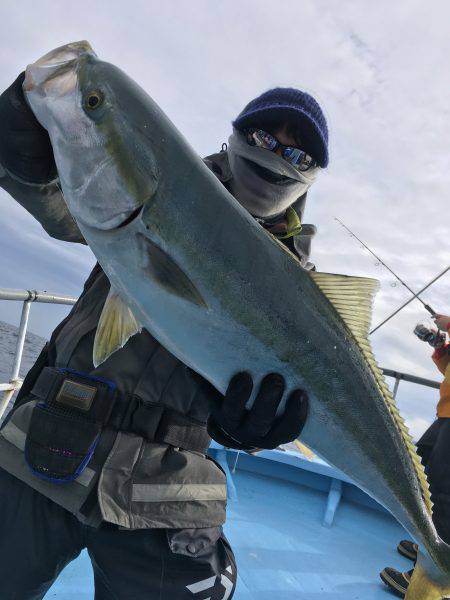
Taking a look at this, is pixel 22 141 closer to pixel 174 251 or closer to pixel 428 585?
pixel 174 251

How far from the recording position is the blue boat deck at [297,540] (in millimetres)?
3764

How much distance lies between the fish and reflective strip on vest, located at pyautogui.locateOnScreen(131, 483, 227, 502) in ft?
1.63

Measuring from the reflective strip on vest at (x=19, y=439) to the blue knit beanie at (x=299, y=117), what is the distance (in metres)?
2.01

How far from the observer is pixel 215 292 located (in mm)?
1818

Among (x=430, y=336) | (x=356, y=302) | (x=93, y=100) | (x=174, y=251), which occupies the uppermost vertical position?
(x=430, y=336)

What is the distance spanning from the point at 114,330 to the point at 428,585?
2111 mm

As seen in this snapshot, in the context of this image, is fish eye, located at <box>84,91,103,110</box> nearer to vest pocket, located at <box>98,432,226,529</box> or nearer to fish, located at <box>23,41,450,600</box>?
fish, located at <box>23,41,450,600</box>

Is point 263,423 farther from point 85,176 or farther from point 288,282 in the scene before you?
point 85,176

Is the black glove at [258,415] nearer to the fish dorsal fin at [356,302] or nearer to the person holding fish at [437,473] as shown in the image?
the fish dorsal fin at [356,302]

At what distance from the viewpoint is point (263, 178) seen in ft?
8.35

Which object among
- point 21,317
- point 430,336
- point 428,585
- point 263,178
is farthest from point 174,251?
point 430,336

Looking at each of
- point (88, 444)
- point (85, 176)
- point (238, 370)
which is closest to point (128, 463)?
point (88, 444)

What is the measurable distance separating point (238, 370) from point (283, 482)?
210 inches

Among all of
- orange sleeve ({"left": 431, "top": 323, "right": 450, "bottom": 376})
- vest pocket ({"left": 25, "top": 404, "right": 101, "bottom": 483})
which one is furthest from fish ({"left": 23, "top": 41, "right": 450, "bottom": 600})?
orange sleeve ({"left": 431, "top": 323, "right": 450, "bottom": 376})
